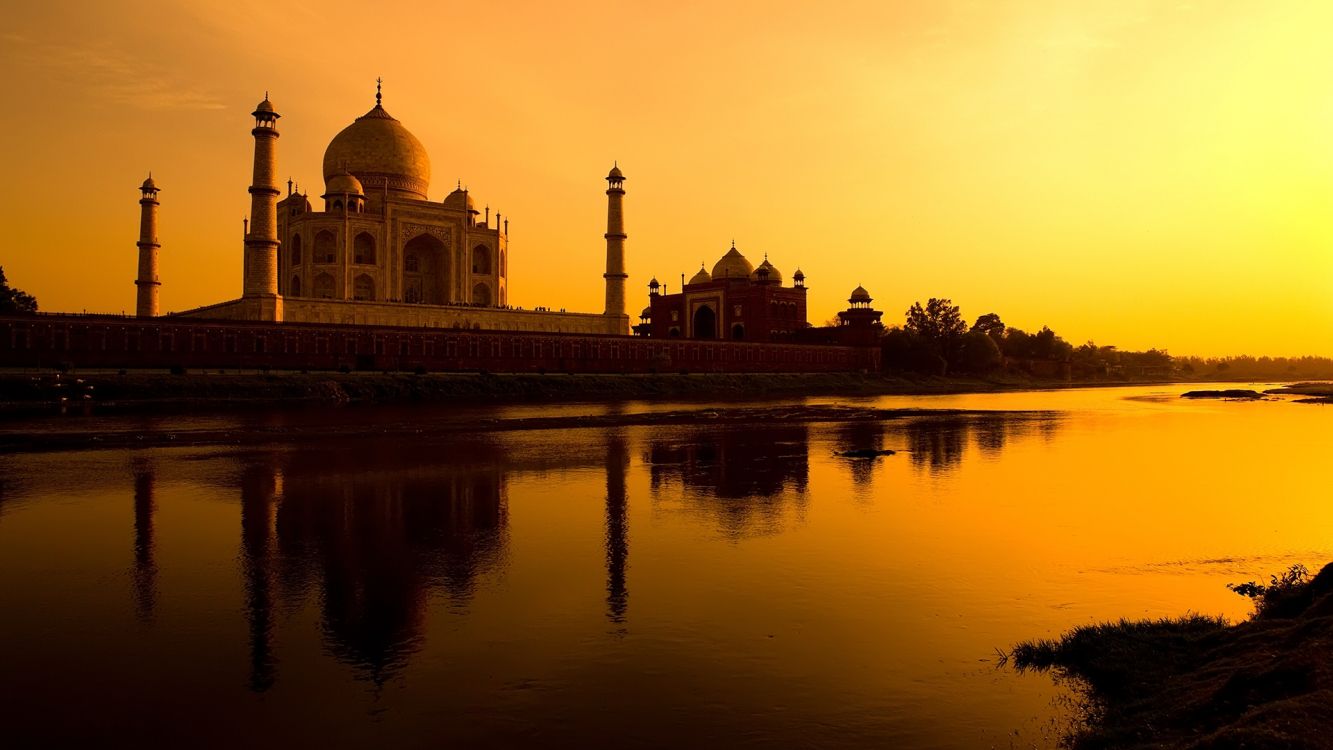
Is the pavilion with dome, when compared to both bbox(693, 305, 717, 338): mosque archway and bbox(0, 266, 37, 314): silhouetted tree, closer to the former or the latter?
bbox(693, 305, 717, 338): mosque archway

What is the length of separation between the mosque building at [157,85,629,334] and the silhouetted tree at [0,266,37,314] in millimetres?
5097

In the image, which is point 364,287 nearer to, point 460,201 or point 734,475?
point 460,201

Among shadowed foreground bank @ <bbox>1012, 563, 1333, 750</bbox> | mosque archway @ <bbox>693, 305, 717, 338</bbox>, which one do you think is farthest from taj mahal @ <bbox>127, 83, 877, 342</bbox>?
shadowed foreground bank @ <bbox>1012, 563, 1333, 750</bbox>

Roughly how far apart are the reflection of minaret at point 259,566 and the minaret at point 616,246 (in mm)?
44336

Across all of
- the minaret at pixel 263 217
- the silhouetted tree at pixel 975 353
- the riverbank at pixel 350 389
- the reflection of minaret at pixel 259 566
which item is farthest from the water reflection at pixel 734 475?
the silhouetted tree at pixel 975 353

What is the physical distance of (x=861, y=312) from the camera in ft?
248

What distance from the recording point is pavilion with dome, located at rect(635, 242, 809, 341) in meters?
72.0

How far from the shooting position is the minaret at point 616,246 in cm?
5894

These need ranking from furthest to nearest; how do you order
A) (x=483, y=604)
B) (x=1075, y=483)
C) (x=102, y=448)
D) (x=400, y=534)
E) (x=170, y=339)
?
(x=170, y=339), (x=102, y=448), (x=1075, y=483), (x=400, y=534), (x=483, y=604)

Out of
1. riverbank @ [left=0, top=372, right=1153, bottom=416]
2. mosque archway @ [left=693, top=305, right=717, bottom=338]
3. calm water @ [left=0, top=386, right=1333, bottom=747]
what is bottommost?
calm water @ [left=0, top=386, right=1333, bottom=747]

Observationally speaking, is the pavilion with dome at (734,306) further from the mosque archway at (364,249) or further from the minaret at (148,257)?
the minaret at (148,257)

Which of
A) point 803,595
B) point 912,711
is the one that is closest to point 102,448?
point 803,595

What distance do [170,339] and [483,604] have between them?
38215mm

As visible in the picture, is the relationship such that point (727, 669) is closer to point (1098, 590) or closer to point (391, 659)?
point (391, 659)
